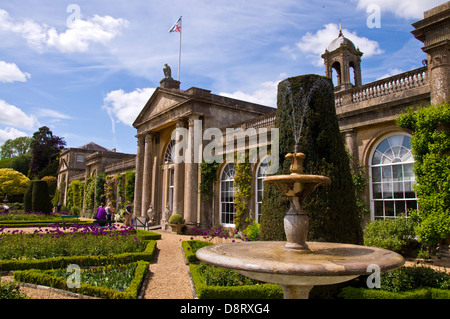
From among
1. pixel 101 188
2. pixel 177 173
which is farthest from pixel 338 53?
pixel 101 188

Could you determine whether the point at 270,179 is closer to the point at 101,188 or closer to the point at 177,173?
the point at 177,173

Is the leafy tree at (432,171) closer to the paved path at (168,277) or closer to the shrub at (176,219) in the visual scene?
the paved path at (168,277)

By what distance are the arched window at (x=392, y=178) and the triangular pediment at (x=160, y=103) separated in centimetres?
1047

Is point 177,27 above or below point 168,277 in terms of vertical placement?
above

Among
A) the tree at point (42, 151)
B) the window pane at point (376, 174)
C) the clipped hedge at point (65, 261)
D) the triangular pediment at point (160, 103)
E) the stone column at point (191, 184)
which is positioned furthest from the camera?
the tree at point (42, 151)

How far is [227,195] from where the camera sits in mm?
16328

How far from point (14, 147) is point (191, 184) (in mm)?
73507

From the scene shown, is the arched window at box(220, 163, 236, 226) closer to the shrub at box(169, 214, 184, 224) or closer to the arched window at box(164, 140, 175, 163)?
the shrub at box(169, 214, 184, 224)

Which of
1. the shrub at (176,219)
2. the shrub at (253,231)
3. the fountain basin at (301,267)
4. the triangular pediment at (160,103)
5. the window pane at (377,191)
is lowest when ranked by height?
the shrub at (253,231)

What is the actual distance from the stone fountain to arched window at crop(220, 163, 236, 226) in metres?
11.4

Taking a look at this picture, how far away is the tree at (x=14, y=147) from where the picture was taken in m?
A: 72.8

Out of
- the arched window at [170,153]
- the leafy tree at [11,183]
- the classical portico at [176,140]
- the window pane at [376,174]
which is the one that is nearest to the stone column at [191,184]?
the classical portico at [176,140]

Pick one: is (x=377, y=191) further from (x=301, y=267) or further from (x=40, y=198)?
(x=40, y=198)

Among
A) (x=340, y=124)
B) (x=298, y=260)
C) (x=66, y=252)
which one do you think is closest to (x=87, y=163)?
(x=66, y=252)
